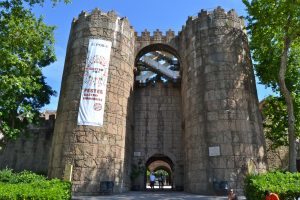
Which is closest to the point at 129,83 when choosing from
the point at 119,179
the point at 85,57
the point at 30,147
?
the point at 85,57

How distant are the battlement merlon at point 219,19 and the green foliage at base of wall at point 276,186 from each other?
43.7 feet

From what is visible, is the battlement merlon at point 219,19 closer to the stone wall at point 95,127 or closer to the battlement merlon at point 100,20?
the stone wall at point 95,127

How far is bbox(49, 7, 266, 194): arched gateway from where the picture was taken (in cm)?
1988

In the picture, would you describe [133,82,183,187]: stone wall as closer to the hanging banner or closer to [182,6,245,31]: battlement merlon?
the hanging banner

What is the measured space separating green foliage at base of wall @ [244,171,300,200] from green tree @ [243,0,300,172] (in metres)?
5.60

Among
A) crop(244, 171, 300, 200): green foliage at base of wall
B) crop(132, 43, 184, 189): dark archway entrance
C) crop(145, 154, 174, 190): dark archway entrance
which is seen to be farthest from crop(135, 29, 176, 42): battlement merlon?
crop(244, 171, 300, 200): green foliage at base of wall

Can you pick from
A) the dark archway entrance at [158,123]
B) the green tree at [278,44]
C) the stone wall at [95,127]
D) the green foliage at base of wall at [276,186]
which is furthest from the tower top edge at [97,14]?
the green foliage at base of wall at [276,186]

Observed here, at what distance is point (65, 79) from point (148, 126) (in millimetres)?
8439

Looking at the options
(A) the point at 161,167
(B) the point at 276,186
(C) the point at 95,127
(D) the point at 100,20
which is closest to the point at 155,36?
(D) the point at 100,20

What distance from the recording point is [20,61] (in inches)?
675

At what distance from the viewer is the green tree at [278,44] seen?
18969 mm

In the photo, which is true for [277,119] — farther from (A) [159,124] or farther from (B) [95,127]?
(B) [95,127]

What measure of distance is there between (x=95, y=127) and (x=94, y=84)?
3309 mm

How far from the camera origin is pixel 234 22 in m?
23.4
